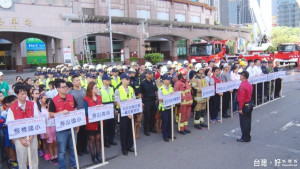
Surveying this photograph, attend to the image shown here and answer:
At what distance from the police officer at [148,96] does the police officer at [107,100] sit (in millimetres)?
1079

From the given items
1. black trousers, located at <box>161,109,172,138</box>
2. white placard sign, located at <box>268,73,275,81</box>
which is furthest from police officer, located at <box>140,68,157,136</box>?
white placard sign, located at <box>268,73,275,81</box>

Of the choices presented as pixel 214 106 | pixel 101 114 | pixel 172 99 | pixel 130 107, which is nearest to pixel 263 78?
pixel 214 106

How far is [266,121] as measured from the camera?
29.1 ft

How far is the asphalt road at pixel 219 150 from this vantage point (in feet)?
18.9

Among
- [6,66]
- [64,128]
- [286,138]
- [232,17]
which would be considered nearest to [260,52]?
[286,138]

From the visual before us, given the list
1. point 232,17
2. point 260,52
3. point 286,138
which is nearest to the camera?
point 286,138

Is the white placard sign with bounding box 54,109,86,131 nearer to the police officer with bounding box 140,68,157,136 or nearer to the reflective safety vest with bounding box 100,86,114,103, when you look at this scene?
the reflective safety vest with bounding box 100,86,114,103

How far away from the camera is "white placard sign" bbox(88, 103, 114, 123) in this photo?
571cm

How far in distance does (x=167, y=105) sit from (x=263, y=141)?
273cm

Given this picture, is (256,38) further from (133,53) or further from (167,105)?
(167,105)

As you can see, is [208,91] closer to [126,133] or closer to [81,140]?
[126,133]

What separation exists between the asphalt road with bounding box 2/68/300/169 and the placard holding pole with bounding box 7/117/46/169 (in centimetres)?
143

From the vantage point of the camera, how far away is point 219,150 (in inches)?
256

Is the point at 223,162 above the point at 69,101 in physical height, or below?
below
